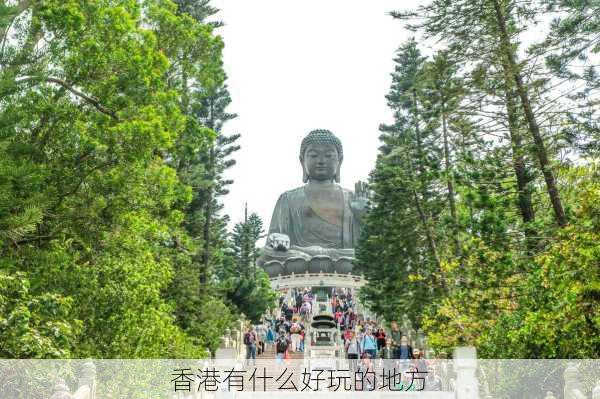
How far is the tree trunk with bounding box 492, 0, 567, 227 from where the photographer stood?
32.2 ft

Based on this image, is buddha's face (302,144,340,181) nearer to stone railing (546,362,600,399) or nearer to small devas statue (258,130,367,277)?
small devas statue (258,130,367,277)

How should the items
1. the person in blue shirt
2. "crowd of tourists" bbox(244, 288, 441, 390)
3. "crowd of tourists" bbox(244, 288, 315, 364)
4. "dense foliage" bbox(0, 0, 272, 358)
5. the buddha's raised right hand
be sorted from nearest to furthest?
"dense foliage" bbox(0, 0, 272, 358)
"crowd of tourists" bbox(244, 288, 441, 390)
the person in blue shirt
"crowd of tourists" bbox(244, 288, 315, 364)
the buddha's raised right hand

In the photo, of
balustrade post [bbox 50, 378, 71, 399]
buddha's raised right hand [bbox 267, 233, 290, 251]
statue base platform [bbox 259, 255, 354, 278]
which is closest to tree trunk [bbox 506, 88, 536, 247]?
balustrade post [bbox 50, 378, 71, 399]

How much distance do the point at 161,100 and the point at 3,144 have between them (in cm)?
290

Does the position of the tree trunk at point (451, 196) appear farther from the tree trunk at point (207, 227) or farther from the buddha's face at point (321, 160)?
the buddha's face at point (321, 160)

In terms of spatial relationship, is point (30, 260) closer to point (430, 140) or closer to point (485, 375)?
point (485, 375)

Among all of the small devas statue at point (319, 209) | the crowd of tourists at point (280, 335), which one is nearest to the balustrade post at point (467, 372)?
the crowd of tourists at point (280, 335)

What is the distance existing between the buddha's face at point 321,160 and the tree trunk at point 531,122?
3107 cm

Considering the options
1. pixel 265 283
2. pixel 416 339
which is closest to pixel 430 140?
pixel 416 339

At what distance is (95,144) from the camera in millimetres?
9969

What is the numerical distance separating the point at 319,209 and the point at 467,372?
32911 millimetres

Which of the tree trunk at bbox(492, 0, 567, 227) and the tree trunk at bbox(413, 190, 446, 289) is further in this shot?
the tree trunk at bbox(413, 190, 446, 289)

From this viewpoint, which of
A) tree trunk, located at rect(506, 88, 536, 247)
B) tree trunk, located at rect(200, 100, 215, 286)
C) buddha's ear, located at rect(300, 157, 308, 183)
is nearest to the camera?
tree trunk, located at rect(506, 88, 536, 247)

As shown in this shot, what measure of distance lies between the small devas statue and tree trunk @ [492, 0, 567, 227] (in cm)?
3079
